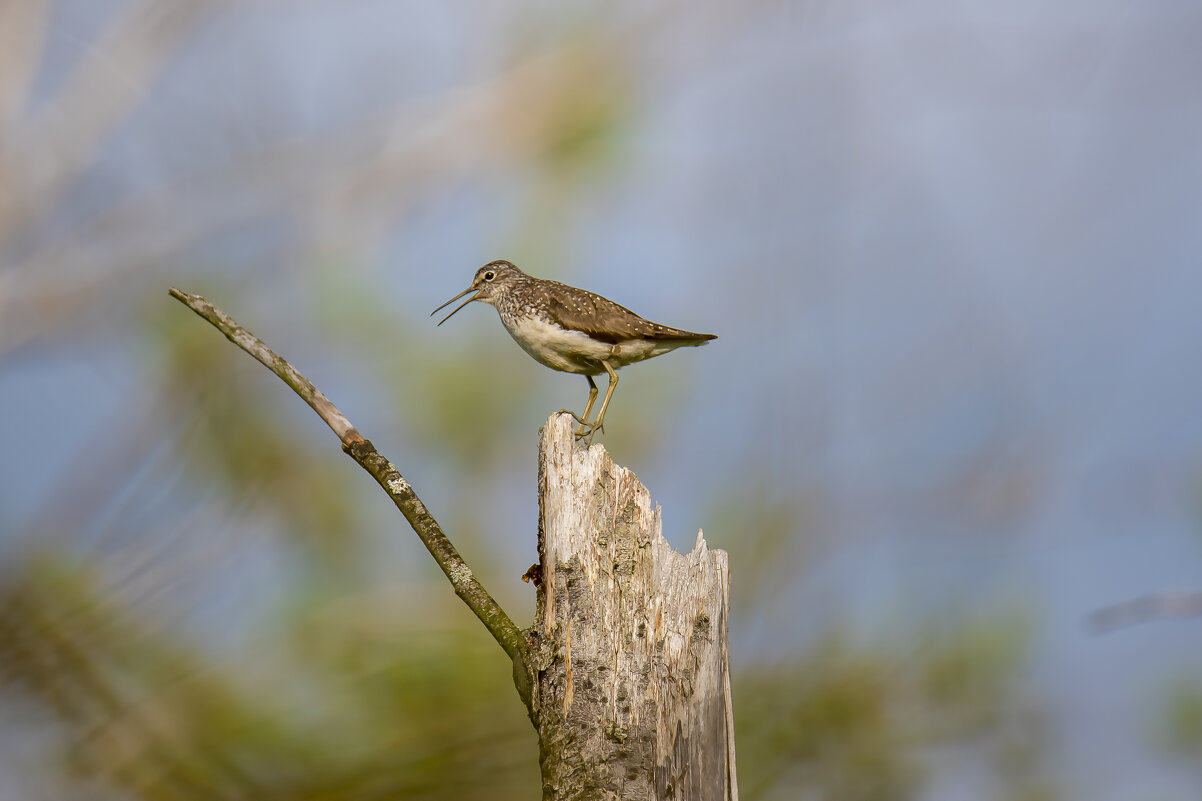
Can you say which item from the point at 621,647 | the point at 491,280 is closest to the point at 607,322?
the point at 491,280

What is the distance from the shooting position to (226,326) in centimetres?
313

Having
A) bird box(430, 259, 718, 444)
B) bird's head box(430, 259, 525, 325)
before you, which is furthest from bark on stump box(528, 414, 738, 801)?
bird's head box(430, 259, 525, 325)

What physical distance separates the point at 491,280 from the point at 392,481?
3267 mm

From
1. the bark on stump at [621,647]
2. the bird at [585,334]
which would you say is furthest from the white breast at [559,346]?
the bark on stump at [621,647]

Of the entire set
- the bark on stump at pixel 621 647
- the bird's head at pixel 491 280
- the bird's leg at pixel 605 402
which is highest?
the bird's head at pixel 491 280

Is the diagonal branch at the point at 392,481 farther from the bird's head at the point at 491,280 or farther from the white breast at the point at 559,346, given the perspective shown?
the bird's head at the point at 491,280

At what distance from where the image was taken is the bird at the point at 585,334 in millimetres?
5180

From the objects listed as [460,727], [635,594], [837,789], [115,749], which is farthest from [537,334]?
[837,789]

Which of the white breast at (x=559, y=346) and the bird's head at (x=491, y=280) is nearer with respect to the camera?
the white breast at (x=559, y=346)

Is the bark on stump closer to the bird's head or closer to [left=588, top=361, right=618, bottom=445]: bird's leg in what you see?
[left=588, top=361, right=618, bottom=445]: bird's leg

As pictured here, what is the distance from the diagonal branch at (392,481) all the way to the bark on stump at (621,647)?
16 cm

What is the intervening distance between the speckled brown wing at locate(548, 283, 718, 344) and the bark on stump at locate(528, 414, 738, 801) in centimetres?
196

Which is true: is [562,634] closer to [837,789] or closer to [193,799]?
[193,799]

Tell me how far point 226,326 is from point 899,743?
7237mm
